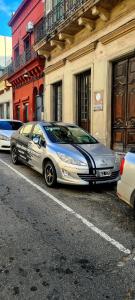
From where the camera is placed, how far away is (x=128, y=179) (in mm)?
4434

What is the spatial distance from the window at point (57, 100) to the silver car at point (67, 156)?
765cm

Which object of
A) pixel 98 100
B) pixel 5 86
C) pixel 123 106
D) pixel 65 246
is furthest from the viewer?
pixel 5 86

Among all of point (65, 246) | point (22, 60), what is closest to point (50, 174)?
point (65, 246)

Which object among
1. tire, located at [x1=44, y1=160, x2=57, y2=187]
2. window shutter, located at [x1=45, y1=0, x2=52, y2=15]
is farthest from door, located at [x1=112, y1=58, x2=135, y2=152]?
window shutter, located at [x1=45, y1=0, x2=52, y2=15]

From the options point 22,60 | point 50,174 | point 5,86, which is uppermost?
point 22,60

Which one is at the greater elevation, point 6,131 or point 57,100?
point 57,100

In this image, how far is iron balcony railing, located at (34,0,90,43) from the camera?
42.1 feet

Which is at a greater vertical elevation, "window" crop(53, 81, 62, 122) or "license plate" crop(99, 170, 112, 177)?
"window" crop(53, 81, 62, 122)

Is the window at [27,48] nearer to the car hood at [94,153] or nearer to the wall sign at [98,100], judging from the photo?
the wall sign at [98,100]

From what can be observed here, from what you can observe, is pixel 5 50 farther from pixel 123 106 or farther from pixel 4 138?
pixel 123 106

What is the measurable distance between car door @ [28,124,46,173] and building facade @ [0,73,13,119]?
1692 cm

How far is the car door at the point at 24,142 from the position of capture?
8.40m

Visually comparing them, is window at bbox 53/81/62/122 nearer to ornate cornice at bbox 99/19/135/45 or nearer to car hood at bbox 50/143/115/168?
ornate cornice at bbox 99/19/135/45

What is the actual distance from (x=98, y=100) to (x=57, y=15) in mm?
5782
